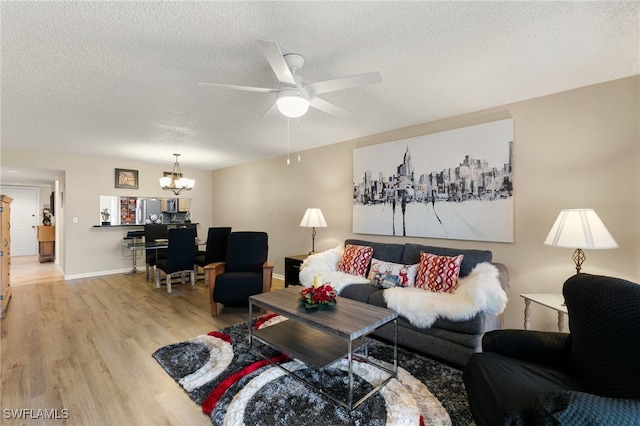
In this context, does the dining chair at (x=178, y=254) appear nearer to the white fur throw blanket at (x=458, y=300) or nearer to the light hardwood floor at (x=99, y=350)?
the light hardwood floor at (x=99, y=350)

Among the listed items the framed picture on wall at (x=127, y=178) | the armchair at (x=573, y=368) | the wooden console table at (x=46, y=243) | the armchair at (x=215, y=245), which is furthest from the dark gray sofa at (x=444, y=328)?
the wooden console table at (x=46, y=243)

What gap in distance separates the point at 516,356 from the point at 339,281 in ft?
5.82

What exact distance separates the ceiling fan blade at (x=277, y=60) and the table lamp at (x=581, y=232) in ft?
7.48

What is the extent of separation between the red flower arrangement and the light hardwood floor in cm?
97

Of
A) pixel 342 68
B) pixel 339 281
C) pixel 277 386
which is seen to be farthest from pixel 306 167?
pixel 277 386

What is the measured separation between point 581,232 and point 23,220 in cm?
1270

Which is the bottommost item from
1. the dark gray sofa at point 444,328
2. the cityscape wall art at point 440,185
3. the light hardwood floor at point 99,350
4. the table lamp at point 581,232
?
the light hardwood floor at point 99,350

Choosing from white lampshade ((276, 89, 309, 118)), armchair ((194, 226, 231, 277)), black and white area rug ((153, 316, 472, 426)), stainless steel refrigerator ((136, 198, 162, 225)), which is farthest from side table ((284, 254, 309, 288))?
stainless steel refrigerator ((136, 198, 162, 225))

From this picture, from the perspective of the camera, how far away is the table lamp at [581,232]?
2.05 m

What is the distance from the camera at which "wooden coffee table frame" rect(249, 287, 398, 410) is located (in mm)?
1879

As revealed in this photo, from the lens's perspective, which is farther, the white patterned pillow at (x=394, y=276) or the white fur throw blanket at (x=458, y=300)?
the white patterned pillow at (x=394, y=276)

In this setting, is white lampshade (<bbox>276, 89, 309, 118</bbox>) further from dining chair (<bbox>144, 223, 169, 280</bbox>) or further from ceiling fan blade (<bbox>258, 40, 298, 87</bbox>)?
dining chair (<bbox>144, 223, 169, 280</bbox>)

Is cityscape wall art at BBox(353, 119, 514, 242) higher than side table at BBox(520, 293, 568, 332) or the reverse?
higher

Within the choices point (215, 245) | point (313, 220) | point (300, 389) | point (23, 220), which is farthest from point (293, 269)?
point (23, 220)
